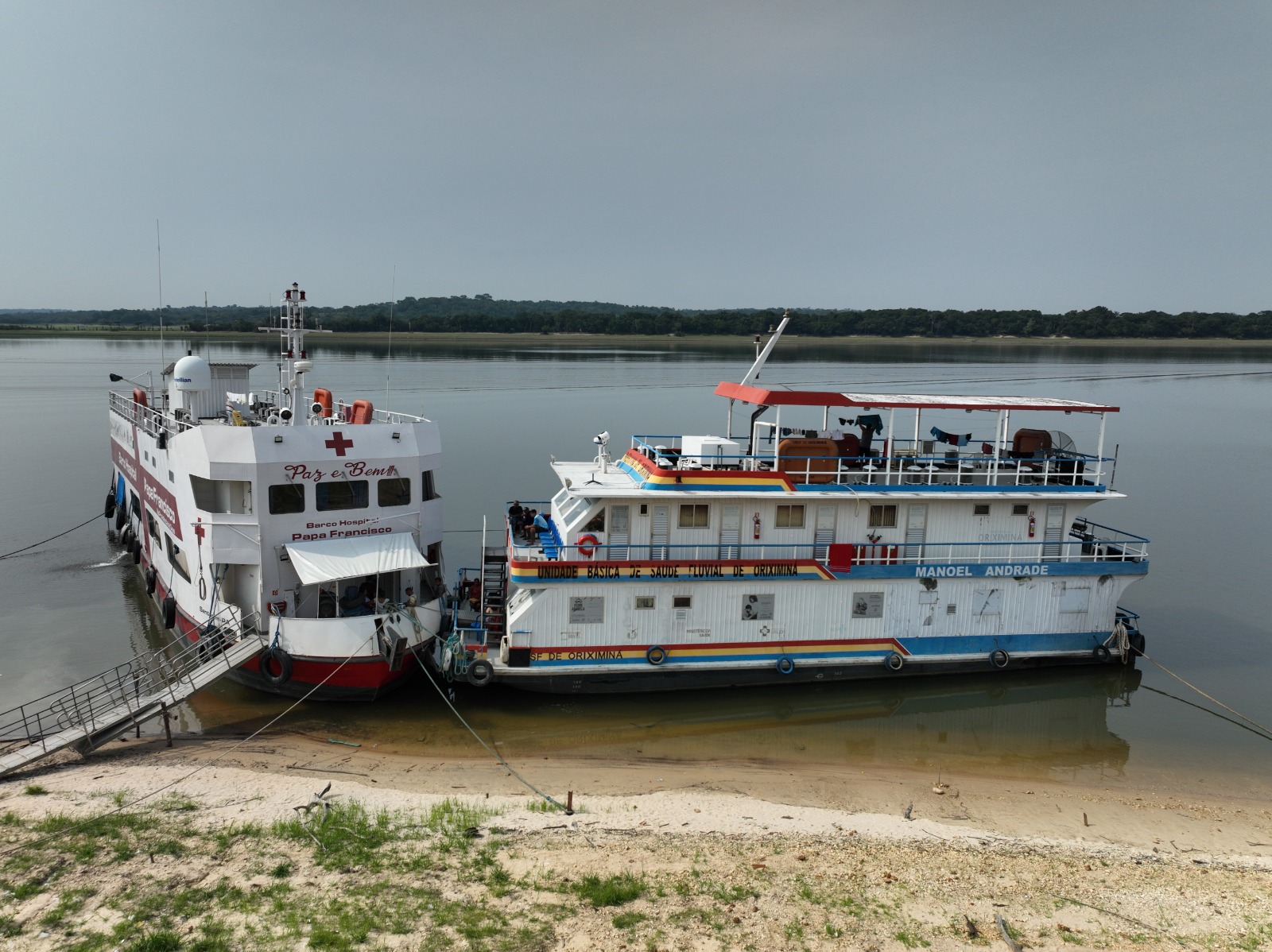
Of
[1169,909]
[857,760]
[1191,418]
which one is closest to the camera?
[1169,909]

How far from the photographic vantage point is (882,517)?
703 inches

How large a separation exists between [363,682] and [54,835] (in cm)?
588

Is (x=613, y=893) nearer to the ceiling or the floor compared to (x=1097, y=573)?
nearer to the floor

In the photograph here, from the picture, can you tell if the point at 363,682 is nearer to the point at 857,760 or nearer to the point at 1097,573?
the point at 857,760

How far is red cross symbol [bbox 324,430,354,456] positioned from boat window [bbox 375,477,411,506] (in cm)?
111

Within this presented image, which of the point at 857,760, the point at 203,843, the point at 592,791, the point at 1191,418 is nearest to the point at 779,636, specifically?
the point at 857,760

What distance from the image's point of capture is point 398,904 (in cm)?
942

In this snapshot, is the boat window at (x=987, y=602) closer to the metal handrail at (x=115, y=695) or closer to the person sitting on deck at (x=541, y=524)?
the person sitting on deck at (x=541, y=524)

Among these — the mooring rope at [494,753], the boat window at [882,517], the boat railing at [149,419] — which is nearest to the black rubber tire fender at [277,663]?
the mooring rope at [494,753]

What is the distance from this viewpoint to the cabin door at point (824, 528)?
17.6 meters

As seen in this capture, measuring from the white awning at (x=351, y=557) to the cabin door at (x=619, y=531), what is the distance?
381 centimetres

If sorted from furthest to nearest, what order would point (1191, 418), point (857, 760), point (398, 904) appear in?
1. point (1191, 418)
2. point (857, 760)
3. point (398, 904)

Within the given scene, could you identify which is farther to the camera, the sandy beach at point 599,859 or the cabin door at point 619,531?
the cabin door at point 619,531

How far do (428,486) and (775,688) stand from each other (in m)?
9.23
